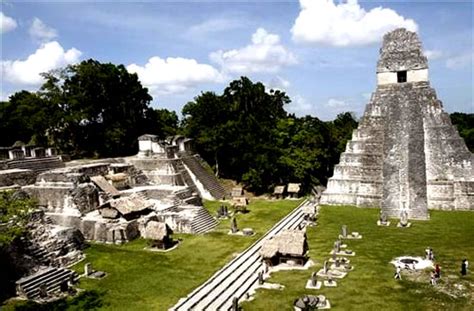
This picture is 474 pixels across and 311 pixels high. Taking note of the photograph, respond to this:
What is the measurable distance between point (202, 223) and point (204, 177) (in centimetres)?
1262

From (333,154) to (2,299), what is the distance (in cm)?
3372

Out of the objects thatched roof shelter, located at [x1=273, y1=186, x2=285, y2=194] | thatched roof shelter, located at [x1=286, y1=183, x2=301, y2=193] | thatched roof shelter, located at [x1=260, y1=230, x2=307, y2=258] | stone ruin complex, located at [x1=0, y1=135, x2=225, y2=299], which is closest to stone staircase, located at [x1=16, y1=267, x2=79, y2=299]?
stone ruin complex, located at [x1=0, y1=135, x2=225, y2=299]

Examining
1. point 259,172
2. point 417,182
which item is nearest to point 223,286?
point 417,182

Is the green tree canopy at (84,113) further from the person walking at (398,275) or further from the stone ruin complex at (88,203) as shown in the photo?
the person walking at (398,275)

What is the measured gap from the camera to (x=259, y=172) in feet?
134

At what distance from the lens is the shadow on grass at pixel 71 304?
16.9 meters

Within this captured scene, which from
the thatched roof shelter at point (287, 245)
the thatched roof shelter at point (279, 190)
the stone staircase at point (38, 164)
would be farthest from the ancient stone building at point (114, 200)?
the thatched roof shelter at point (279, 190)

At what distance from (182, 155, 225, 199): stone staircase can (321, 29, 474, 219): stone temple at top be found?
10139 mm

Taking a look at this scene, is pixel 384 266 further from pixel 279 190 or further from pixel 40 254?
pixel 279 190

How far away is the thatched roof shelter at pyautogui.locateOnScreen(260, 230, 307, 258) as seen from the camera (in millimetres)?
21177

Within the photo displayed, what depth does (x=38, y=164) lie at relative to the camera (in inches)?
1256

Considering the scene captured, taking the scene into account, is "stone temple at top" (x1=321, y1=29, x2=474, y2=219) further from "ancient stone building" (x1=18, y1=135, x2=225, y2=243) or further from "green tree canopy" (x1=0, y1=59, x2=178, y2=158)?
"green tree canopy" (x1=0, y1=59, x2=178, y2=158)

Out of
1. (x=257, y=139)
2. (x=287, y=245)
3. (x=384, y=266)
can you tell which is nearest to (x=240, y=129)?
(x=257, y=139)

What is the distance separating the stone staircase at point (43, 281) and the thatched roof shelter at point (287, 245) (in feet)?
29.9
